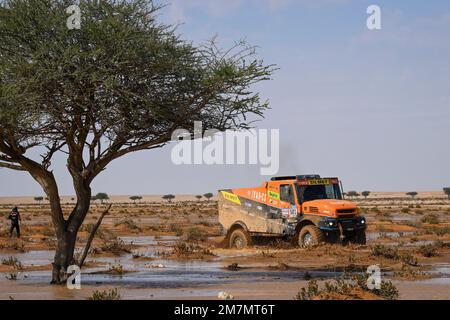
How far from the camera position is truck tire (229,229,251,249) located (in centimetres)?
2958

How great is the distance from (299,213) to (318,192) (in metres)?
1.15

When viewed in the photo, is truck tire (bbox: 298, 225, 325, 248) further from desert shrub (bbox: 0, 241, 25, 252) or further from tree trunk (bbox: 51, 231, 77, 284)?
desert shrub (bbox: 0, 241, 25, 252)

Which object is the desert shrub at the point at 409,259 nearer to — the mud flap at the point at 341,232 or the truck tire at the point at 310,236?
the mud flap at the point at 341,232

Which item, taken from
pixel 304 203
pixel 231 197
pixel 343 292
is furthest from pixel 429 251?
pixel 343 292

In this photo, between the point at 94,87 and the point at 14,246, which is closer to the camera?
the point at 94,87

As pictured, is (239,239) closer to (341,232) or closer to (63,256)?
(341,232)

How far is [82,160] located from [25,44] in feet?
11.4

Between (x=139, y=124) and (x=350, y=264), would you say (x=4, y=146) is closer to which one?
(x=139, y=124)

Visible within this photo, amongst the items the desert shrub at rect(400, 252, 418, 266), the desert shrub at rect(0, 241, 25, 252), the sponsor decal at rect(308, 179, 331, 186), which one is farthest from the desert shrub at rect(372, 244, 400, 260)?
the desert shrub at rect(0, 241, 25, 252)

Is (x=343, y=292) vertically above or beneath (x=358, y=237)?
beneath

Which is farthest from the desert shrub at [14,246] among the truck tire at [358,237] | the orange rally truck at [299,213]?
the truck tire at [358,237]

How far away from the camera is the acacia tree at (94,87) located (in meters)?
16.9

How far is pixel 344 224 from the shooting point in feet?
89.2
